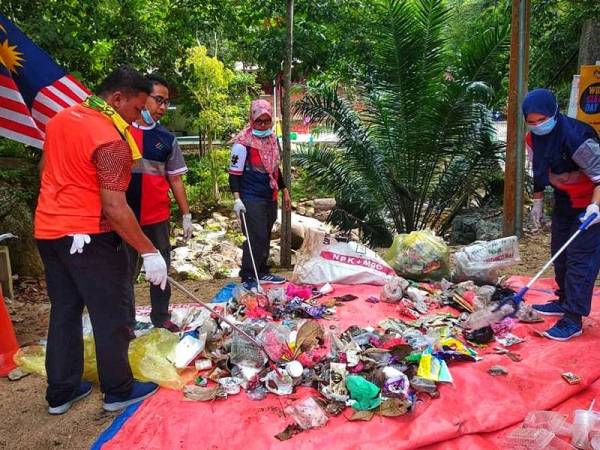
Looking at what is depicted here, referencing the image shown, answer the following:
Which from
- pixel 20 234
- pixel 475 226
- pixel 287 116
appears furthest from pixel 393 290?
pixel 20 234

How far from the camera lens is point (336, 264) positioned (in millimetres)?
4582

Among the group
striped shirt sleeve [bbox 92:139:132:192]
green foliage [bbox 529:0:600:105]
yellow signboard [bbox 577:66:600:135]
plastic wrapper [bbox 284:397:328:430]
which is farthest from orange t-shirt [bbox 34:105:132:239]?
green foliage [bbox 529:0:600:105]

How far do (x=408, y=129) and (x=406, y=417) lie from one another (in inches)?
161

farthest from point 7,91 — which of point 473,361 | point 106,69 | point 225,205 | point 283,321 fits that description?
point 225,205

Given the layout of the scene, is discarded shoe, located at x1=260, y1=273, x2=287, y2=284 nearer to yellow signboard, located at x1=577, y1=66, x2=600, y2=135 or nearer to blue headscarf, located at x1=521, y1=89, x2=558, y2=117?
blue headscarf, located at x1=521, y1=89, x2=558, y2=117

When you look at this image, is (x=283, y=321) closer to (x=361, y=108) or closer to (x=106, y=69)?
(x=361, y=108)

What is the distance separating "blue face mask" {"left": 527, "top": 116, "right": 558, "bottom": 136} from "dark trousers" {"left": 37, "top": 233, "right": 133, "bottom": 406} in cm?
263

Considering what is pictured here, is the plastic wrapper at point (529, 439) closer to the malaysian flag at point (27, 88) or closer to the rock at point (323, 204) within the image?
the malaysian flag at point (27, 88)

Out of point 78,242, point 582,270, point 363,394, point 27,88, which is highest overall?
point 27,88

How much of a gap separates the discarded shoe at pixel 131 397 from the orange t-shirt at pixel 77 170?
0.88 m

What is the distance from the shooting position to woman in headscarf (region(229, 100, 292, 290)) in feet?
14.3

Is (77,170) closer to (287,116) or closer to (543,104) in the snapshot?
(543,104)

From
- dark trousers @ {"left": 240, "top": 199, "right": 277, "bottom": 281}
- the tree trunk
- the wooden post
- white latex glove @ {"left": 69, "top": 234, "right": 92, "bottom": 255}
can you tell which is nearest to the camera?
white latex glove @ {"left": 69, "top": 234, "right": 92, "bottom": 255}

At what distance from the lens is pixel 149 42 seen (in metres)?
6.21
